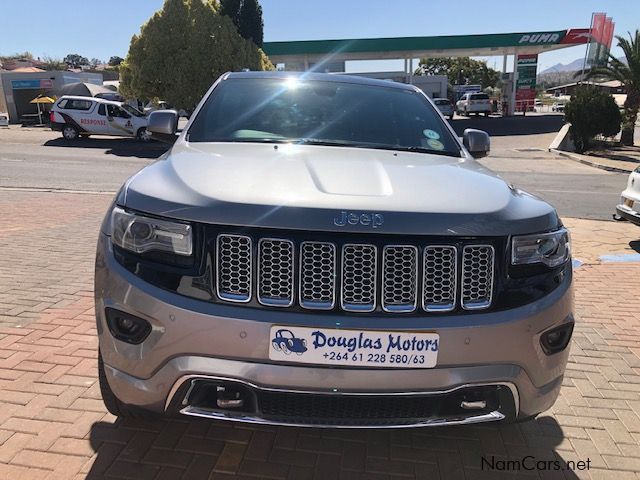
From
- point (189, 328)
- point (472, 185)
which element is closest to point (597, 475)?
point (472, 185)

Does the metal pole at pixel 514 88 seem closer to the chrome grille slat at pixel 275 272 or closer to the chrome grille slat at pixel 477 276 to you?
the chrome grille slat at pixel 477 276

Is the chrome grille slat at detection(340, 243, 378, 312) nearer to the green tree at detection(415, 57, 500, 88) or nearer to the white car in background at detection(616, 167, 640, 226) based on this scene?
the white car in background at detection(616, 167, 640, 226)

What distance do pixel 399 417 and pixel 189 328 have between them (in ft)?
2.90

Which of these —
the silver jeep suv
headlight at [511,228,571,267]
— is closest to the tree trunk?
headlight at [511,228,571,267]

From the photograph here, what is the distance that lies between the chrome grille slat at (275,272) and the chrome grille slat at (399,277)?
1.17 feet

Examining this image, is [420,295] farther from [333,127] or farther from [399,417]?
[333,127]

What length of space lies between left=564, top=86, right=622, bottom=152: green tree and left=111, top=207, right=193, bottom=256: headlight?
23.8 m

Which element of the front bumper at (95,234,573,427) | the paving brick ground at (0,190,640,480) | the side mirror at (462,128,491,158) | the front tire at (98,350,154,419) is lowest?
the paving brick ground at (0,190,640,480)

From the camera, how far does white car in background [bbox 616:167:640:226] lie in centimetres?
670

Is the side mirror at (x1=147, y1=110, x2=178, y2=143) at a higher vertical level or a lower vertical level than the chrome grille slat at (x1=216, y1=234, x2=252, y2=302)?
higher

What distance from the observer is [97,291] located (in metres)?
2.24

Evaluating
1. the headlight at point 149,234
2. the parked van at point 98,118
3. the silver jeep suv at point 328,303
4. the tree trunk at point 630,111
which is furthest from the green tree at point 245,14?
the silver jeep suv at point 328,303

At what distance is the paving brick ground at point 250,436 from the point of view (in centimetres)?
250

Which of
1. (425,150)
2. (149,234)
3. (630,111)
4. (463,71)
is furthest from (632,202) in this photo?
(463,71)
